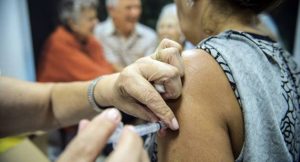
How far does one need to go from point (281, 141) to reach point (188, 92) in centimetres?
27

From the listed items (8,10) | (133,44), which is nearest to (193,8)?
(133,44)

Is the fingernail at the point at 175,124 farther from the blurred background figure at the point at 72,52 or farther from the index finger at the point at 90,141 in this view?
the blurred background figure at the point at 72,52

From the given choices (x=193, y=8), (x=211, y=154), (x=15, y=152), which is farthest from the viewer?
(x=15, y=152)

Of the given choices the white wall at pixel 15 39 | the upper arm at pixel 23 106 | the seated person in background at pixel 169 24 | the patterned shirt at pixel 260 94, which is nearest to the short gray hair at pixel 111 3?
the seated person in background at pixel 169 24

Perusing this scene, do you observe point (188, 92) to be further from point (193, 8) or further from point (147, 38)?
point (147, 38)

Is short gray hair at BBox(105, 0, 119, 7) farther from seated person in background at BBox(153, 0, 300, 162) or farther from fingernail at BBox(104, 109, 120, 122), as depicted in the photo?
fingernail at BBox(104, 109, 120, 122)

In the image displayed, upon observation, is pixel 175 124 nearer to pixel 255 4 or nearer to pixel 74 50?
pixel 255 4

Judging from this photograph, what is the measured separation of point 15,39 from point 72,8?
0.53 meters

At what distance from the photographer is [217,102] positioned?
0.74m

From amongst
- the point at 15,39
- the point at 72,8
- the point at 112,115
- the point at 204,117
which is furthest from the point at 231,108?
the point at 15,39

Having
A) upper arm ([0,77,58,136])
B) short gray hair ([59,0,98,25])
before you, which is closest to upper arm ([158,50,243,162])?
upper arm ([0,77,58,136])

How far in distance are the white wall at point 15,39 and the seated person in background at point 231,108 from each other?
201cm

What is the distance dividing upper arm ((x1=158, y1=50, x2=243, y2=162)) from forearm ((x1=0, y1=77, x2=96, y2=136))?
1.46 feet

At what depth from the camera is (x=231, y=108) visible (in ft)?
2.42
